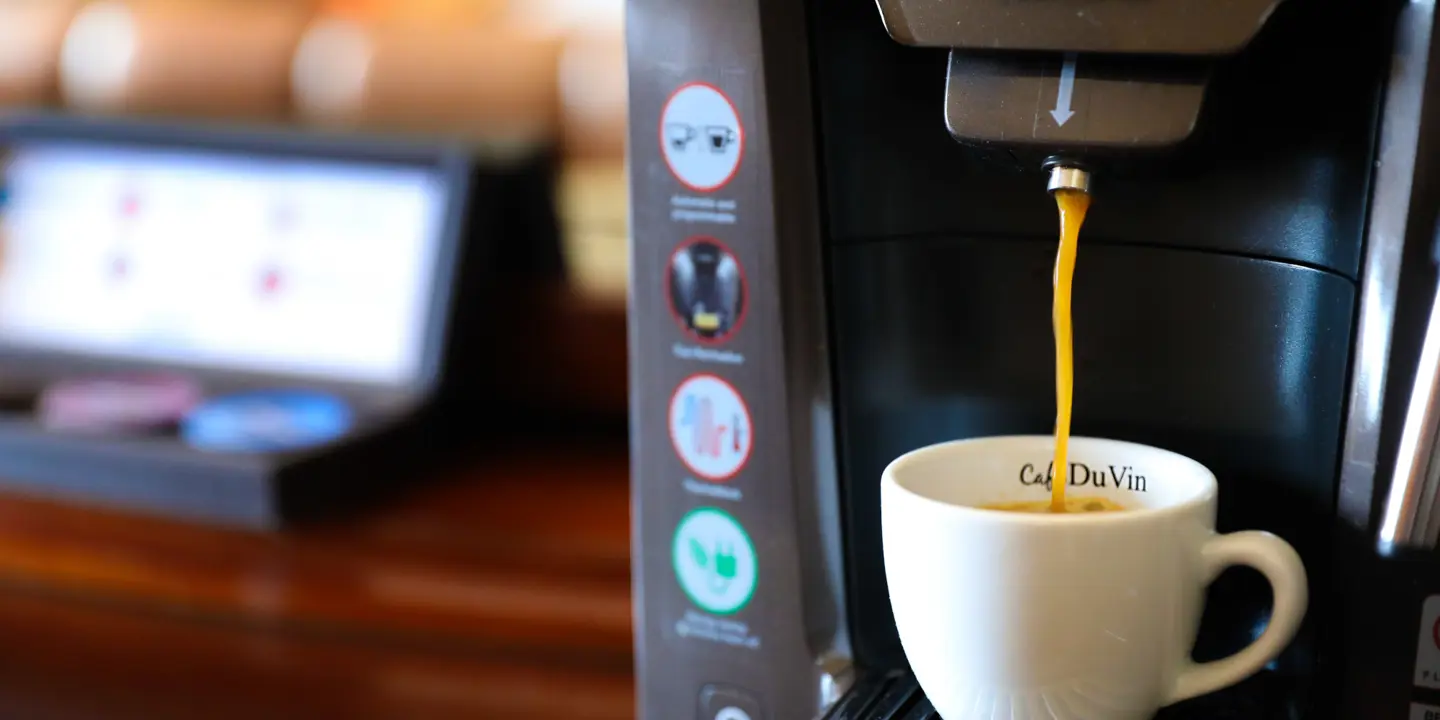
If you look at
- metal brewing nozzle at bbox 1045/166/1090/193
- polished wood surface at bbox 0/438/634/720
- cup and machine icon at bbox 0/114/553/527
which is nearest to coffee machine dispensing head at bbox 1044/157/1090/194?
metal brewing nozzle at bbox 1045/166/1090/193

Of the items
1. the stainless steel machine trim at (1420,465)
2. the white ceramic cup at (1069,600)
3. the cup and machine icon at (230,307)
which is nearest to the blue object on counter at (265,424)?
the cup and machine icon at (230,307)

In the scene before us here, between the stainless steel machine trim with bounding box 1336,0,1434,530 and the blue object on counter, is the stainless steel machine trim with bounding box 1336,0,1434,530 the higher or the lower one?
the higher one

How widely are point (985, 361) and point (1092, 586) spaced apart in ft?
0.44

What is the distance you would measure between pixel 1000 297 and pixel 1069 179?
0.10m

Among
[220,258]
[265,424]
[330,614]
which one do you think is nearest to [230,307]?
[220,258]

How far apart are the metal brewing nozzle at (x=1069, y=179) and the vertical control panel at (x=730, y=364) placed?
11cm

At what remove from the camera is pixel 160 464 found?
99cm

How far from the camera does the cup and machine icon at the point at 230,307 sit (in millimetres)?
1008

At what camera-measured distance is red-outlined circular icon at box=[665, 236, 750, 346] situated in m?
0.52

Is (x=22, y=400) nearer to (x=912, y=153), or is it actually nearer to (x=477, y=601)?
(x=477, y=601)

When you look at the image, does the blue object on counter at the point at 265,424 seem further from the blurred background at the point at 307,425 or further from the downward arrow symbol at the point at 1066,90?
the downward arrow symbol at the point at 1066,90

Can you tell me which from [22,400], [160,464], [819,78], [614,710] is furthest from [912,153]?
[22,400]

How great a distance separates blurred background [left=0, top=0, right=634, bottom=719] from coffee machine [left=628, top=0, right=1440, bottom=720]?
373mm

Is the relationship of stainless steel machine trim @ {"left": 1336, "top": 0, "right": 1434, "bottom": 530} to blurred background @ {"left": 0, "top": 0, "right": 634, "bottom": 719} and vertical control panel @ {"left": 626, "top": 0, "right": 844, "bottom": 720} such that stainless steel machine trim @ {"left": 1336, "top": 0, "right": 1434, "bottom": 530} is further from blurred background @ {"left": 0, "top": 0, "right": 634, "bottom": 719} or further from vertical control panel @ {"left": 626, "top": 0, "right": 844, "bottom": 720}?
blurred background @ {"left": 0, "top": 0, "right": 634, "bottom": 719}
